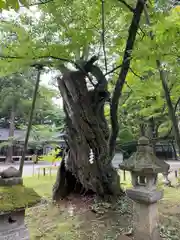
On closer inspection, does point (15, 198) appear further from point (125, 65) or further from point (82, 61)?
point (82, 61)

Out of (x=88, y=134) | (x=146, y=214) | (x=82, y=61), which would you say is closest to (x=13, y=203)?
(x=146, y=214)

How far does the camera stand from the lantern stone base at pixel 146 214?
11.2ft

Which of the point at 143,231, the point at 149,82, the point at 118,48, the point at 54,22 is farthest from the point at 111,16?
the point at 143,231

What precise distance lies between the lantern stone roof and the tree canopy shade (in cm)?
111

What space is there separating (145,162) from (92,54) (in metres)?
3.73

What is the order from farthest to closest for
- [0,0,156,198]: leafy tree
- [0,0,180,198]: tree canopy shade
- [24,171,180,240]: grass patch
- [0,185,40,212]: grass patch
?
[24,171,180,240]: grass patch, [0,0,156,198]: leafy tree, [0,0,180,198]: tree canopy shade, [0,185,40,212]: grass patch

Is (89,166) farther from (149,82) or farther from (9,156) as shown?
(9,156)

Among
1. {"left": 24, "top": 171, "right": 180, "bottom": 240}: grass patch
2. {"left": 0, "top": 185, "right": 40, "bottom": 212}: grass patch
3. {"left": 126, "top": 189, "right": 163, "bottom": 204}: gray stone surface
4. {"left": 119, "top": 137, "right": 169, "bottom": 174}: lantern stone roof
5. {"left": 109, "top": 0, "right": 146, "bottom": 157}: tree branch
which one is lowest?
{"left": 24, "top": 171, "right": 180, "bottom": 240}: grass patch

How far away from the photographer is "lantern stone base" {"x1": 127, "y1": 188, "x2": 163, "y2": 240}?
3.41 meters

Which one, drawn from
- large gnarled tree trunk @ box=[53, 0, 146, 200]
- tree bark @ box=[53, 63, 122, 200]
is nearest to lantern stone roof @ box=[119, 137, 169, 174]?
large gnarled tree trunk @ box=[53, 0, 146, 200]

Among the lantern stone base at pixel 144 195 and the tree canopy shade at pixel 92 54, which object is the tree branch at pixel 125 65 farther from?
the lantern stone base at pixel 144 195

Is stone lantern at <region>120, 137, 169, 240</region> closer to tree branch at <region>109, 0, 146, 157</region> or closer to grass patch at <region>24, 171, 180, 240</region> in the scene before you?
grass patch at <region>24, 171, 180, 240</region>

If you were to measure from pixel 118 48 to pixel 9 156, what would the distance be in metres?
15.6

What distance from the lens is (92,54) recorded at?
595 centimetres
